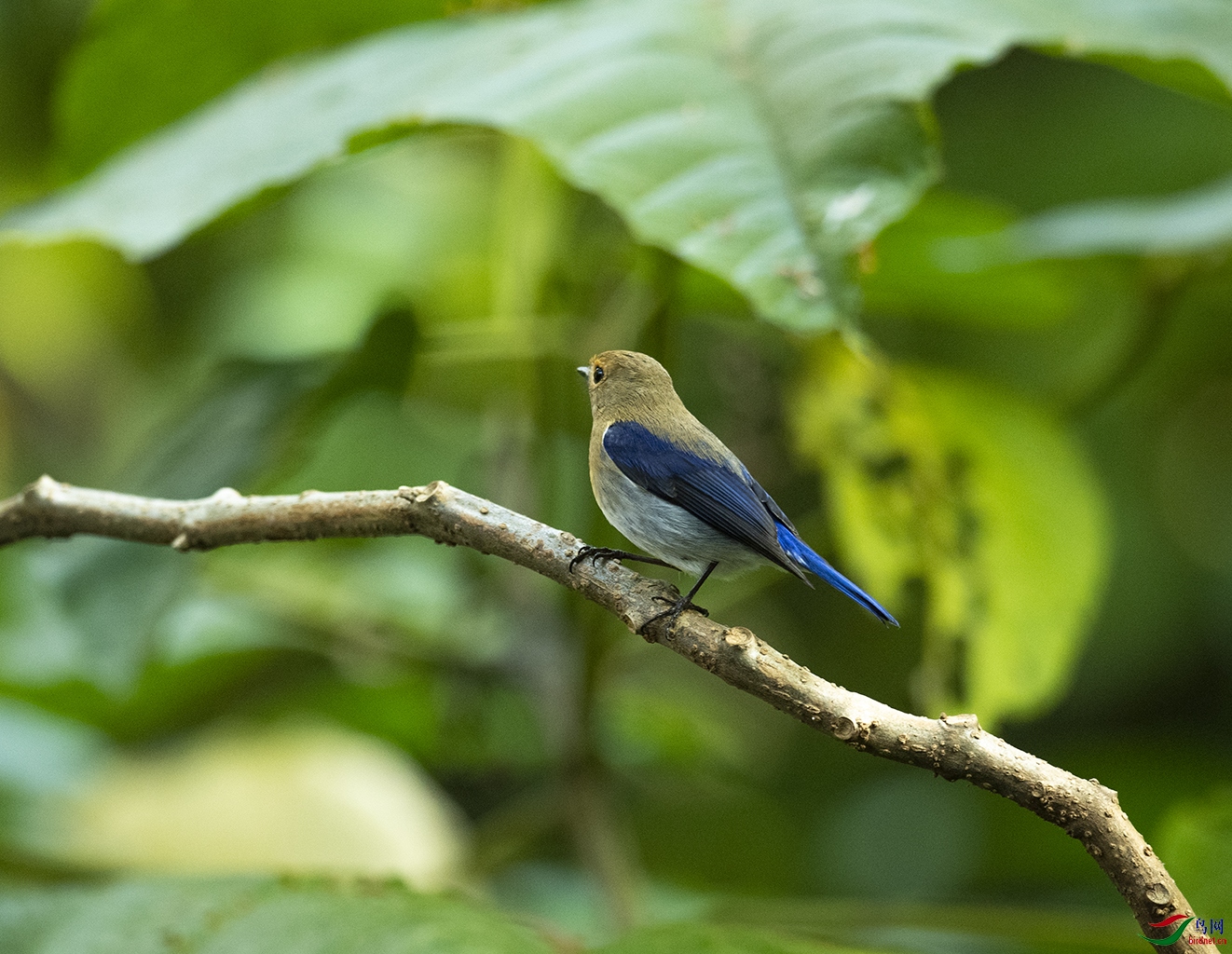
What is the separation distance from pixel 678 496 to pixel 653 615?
0.16 metres

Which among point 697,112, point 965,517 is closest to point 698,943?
point 965,517

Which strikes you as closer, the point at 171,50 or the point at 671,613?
the point at 671,613

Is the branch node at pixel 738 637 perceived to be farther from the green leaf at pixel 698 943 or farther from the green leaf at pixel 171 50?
the green leaf at pixel 171 50

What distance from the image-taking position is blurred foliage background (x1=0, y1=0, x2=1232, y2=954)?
1.29 m

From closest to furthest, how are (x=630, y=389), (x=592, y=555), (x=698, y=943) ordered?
1. (x=592, y=555)
2. (x=630, y=389)
3. (x=698, y=943)

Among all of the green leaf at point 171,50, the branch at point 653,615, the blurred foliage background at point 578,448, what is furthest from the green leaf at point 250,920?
the green leaf at point 171,50

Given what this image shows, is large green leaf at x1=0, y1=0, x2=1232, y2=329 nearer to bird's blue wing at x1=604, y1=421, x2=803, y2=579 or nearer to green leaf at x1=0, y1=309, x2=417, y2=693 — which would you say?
bird's blue wing at x1=604, y1=421, x2=803, y2=579

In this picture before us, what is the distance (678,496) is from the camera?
100cm

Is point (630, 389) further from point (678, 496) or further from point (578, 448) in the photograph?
point (578, 448)

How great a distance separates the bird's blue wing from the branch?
0.09 metres

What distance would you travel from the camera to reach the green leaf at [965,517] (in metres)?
1.55

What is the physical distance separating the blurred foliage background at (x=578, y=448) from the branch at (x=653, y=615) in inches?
10.8

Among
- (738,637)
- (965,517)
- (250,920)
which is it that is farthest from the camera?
(965,517)

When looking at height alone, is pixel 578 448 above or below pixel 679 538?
below
